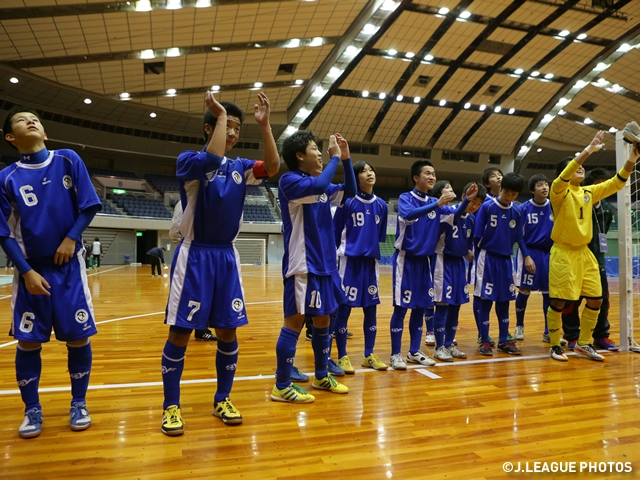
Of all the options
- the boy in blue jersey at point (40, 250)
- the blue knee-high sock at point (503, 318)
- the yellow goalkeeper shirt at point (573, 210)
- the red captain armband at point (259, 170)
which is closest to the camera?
the boy in blue jersey at point (40, 250)

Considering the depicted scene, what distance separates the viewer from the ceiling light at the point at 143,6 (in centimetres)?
1478

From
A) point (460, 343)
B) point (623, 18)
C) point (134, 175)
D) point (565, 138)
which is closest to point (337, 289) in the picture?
point (460, 343)

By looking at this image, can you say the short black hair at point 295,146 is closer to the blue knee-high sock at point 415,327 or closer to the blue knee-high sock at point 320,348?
the blue knee-high sock at point 320,348

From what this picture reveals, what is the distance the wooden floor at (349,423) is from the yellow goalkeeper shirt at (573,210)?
1185mm

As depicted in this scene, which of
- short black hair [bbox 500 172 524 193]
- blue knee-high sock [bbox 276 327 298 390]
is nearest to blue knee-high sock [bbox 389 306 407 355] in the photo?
blue knee-high sock [bbox 276 327 298 390]

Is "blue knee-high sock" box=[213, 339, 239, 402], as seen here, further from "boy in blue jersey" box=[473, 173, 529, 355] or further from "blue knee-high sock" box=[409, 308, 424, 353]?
"boy in blue jersey" box=[473, 173, 529, 355]

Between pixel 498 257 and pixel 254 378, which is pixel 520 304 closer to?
pixel 498 257

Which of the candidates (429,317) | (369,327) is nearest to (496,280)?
(429,317)

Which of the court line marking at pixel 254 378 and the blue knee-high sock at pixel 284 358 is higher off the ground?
the blue knee-high sock at pixel 284 358

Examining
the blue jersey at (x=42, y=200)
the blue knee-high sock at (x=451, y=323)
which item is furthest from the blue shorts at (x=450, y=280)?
the blue jersey at (x=42, y=200)

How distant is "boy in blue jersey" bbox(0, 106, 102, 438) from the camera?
2395 millimetres

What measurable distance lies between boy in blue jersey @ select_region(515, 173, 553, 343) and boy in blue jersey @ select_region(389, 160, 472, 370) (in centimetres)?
168

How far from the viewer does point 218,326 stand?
8.34ft

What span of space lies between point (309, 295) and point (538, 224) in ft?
11.4
